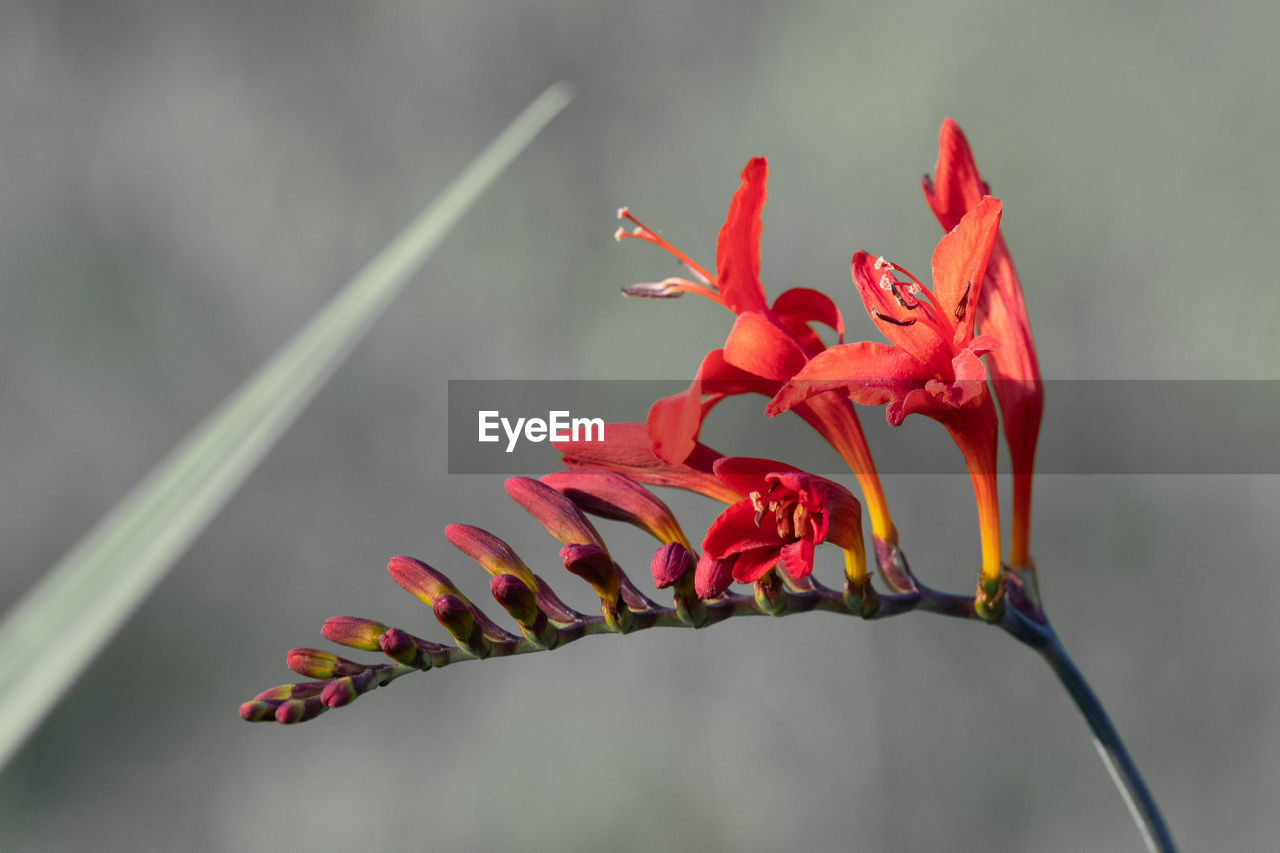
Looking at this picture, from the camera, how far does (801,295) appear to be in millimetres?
375

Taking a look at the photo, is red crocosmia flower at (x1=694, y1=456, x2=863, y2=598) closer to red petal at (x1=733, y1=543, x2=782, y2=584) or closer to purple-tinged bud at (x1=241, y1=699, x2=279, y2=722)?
red petal at (x1=733, y1=543, x2=782, y2=584)

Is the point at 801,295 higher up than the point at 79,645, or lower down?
higher up

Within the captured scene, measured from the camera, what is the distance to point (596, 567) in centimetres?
30

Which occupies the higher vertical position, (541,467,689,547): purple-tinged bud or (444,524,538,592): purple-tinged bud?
(541,467,689,547): purple-tinged bud

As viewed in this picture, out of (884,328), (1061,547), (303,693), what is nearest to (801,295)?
(884,328)

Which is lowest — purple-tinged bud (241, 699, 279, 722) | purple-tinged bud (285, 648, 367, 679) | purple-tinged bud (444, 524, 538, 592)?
purple-tinged bud (241, 699, 279, 722)

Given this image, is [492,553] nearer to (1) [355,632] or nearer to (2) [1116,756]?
(1) [355,632]

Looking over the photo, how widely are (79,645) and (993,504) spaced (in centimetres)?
29

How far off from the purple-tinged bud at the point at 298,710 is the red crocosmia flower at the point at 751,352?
0.12m

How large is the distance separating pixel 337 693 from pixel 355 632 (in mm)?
26

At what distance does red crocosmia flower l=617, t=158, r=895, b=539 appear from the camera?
301 mm

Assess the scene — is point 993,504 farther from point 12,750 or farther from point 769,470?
point 12,750

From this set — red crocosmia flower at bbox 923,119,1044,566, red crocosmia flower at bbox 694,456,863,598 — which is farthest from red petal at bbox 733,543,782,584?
red crocosmia flower at bbox 923,119,1044,566

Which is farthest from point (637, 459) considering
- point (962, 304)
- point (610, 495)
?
point (962, 304)
